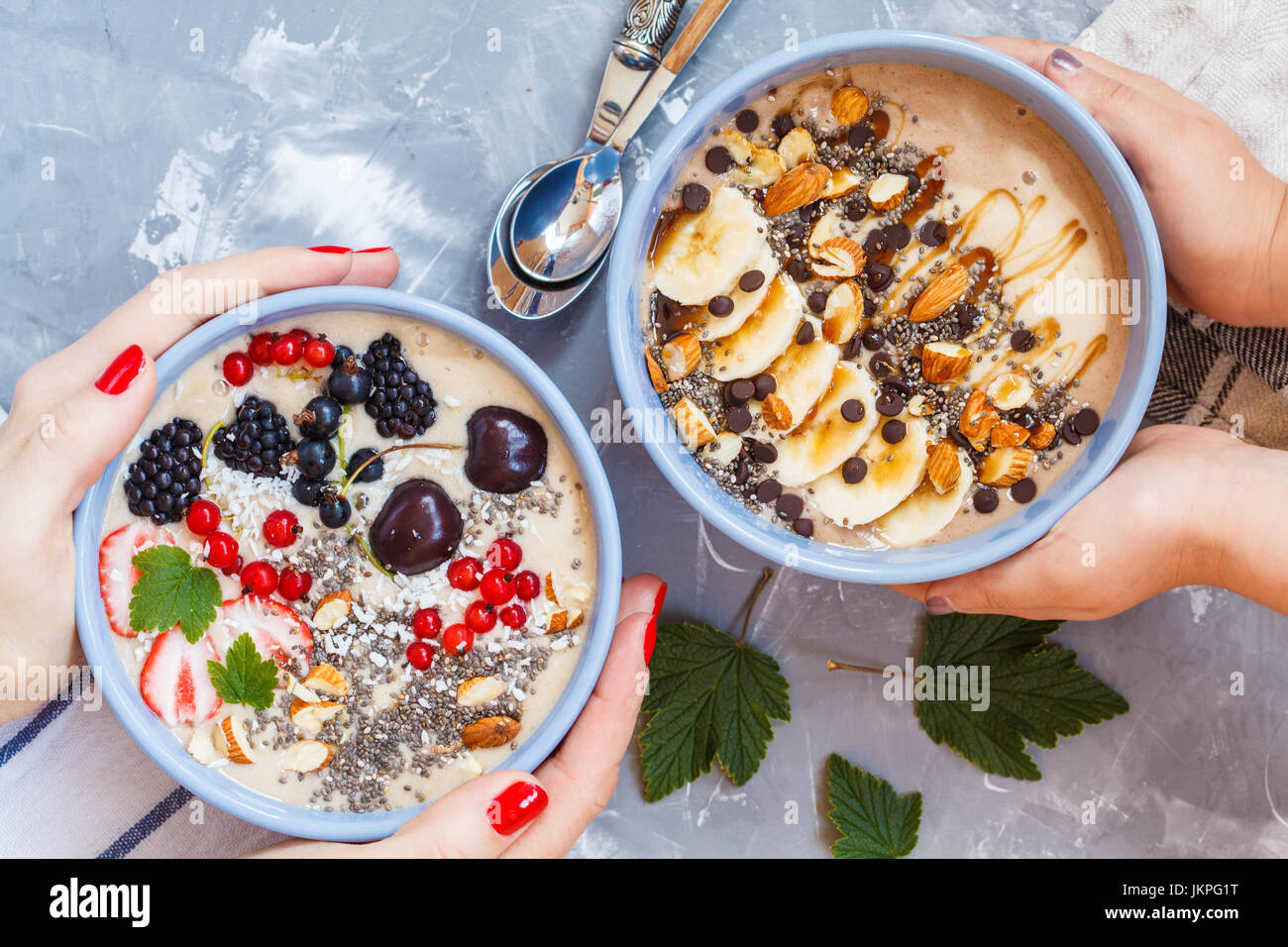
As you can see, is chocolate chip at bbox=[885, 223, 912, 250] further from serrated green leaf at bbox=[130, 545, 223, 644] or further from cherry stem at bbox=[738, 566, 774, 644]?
serrated green leaf at bbox=[130, 545, 223, 644]

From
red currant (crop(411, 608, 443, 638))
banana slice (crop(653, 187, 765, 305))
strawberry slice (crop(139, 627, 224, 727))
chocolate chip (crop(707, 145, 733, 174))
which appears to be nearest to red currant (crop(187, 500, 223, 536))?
strawberry slice (crop(139, 627, 224, 727))

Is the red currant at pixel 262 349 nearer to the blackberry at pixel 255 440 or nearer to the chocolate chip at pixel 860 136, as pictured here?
the blackberry at pixel 255 440

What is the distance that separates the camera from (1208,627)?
4.65 feet

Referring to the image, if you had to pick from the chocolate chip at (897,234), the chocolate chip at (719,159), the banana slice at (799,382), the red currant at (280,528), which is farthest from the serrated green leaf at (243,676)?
the chocolate chip at (897,234)

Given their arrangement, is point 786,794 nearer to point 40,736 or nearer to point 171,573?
point 171,573

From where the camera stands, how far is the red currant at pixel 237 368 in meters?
1.09

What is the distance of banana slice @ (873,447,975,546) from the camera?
46.4 inches

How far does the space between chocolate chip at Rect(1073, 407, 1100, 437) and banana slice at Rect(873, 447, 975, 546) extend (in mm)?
139

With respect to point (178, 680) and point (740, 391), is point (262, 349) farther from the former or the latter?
point (740, 391)

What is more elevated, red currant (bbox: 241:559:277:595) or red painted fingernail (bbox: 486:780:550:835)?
red currant (bbox: 241:559:277:595)

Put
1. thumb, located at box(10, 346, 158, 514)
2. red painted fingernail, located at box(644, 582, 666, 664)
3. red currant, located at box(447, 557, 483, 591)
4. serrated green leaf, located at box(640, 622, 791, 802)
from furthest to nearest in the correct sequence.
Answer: serrated green leaf, located at box(640, 622, 791, 802), red painted fingernail, located at box(644, 582, 666, 664), red currant, located at box(447, 557, 483, 591), thumb, located at box(10, 346, 158, 514)

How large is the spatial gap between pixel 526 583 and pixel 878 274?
0.58 m
